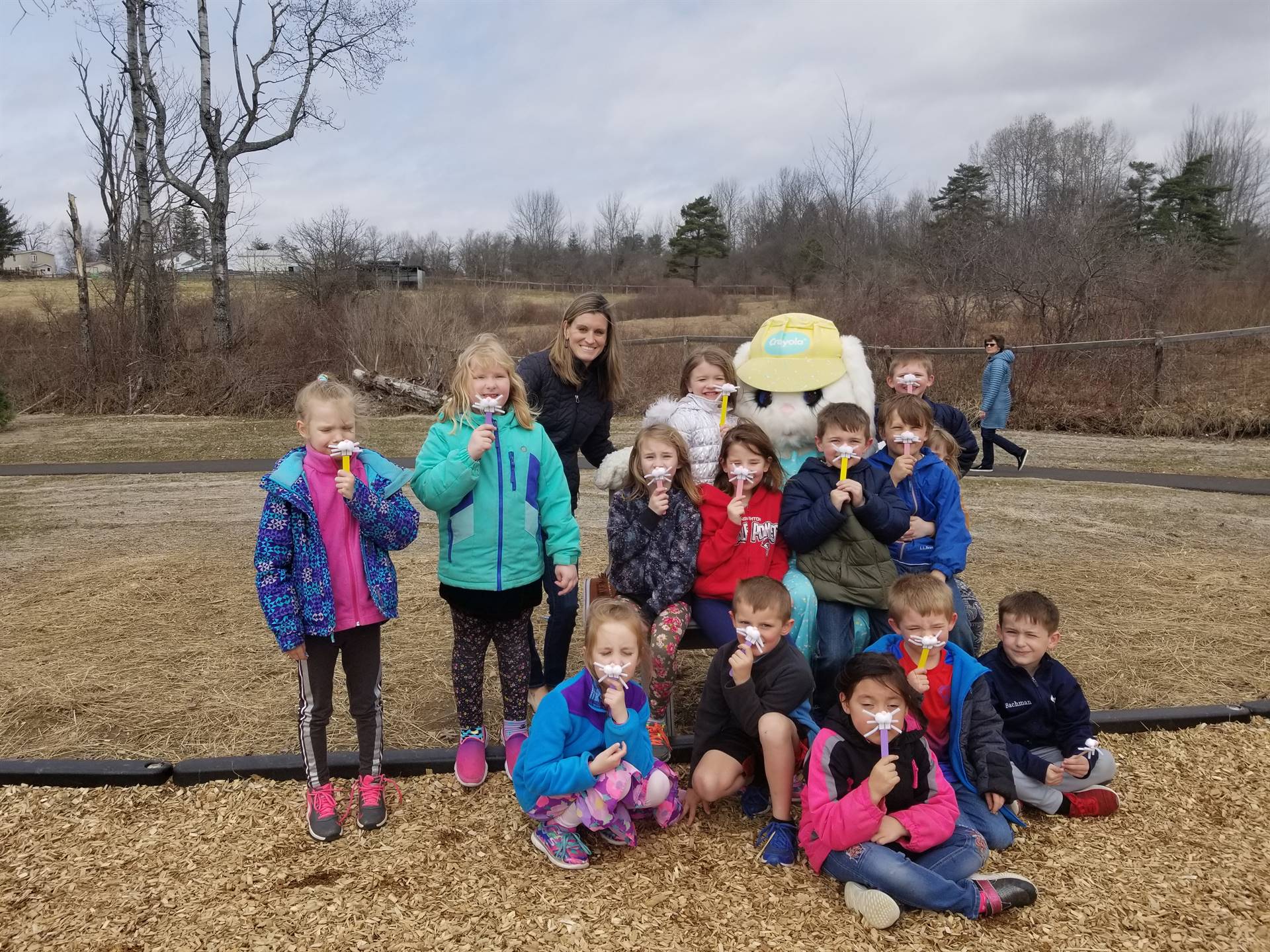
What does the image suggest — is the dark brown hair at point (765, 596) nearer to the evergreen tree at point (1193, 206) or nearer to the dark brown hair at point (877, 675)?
the dark brown hair at point (877, 675)

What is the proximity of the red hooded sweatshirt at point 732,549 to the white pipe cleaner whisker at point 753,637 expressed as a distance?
0.43m

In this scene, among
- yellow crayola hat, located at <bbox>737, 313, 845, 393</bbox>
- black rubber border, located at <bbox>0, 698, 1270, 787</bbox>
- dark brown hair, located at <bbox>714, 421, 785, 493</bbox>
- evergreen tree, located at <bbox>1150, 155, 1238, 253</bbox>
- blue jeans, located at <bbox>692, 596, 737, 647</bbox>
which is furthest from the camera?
evergreen tree, located at <bbox>1150, 155, 1238, 253</bbox>

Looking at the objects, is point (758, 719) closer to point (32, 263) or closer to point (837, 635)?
point (837, 635)

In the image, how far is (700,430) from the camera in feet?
11.9

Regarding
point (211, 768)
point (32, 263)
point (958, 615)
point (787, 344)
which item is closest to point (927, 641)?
point (958, 615)

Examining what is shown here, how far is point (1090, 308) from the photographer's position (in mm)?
16266

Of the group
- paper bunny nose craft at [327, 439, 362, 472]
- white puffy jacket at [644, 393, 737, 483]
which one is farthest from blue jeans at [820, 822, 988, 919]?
paper bunny nose craft at [327, 439, 362, 472]

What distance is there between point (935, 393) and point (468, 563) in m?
12.9

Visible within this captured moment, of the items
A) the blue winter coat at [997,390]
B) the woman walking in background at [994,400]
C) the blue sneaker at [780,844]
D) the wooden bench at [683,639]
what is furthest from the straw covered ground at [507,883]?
the blue winter coat at [997,390]

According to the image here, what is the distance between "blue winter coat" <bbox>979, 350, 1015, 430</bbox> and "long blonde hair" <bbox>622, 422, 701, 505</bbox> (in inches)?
330

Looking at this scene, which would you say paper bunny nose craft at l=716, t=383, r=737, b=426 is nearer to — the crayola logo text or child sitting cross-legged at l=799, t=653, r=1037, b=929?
the crayola logo text

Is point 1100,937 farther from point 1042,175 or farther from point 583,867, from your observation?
point 1042,175

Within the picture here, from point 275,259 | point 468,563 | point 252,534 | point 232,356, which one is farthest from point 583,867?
point 275,259

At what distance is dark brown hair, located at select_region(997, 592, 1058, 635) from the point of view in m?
3.05
